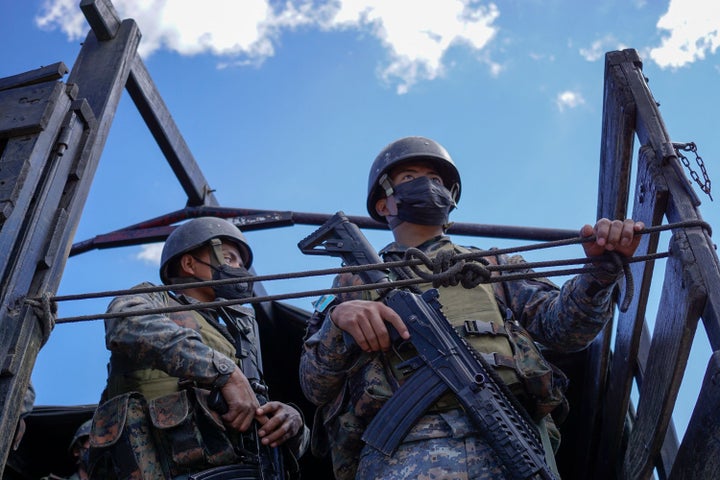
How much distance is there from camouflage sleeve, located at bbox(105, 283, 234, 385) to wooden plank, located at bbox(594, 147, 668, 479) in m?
2.11

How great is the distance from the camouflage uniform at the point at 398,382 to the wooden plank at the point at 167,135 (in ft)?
9.06

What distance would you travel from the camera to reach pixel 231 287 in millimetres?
5219

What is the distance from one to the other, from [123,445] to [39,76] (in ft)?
6.97

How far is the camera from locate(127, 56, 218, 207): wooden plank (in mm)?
6176

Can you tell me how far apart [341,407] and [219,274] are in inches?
70.5

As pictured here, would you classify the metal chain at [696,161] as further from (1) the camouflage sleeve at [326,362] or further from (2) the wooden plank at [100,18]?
(2) the wooden plank at [100,18]

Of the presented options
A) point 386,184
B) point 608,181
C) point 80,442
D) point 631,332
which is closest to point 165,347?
point 386,184

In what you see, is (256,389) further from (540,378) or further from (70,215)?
(540,378)

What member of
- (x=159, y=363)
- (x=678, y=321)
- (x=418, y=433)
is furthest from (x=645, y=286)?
(x=159, y=363)

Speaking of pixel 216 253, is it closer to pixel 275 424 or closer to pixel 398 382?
pixel 275 424

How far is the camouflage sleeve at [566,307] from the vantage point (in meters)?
3.78

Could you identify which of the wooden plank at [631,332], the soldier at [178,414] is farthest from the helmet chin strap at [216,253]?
the wooden plank at [631,332]

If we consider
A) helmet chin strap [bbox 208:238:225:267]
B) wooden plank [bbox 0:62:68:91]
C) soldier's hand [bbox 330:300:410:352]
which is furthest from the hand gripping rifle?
wooden plank [bbox 0:62:68:91]

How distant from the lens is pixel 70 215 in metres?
4.62
